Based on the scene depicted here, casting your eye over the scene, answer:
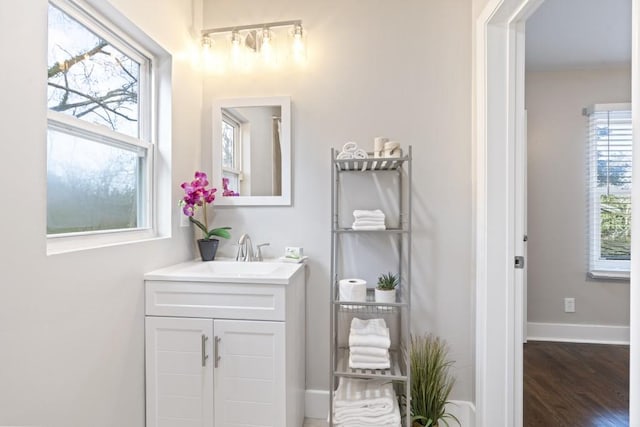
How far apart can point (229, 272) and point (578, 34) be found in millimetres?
2983

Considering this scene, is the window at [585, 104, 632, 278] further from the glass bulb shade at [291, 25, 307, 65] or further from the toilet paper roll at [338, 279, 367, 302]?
the glass bulb shade at [291, 25, 307, 65]

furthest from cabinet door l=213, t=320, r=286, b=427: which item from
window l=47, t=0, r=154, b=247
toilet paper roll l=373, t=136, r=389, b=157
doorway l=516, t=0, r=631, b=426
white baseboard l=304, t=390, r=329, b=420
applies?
doorway l=516, t=0, r=631, b=426

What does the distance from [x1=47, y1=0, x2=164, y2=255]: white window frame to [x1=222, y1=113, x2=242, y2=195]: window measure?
1.35ft

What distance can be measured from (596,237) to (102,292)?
368 centimetres

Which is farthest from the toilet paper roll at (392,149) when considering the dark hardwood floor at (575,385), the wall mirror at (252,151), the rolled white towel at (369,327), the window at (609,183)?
the window at (609,183)

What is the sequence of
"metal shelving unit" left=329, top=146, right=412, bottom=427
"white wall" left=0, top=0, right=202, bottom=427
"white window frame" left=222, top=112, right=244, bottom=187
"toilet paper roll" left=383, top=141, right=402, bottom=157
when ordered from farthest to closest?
"white window frame" left=222, top=112, right=244, bottom=187, "metal shelving unit" left=329, top=146, right=412, bottom=427, "toilet paper roll" left=383, top=141, right=402, bottom=157, "white wall" left=0, top=0, right=202, bottom=427

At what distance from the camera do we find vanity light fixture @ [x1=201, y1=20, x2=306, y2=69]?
6.63ft

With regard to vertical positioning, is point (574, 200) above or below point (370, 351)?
above

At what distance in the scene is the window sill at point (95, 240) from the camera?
1.24m

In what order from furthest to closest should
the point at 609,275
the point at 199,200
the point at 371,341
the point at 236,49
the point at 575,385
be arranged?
the point at 609,275, the point at 575,385, the point at 236,49, the point at 199,200, the point at 371,341

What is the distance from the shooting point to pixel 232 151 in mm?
2156

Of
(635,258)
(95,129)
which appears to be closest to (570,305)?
(635,258)

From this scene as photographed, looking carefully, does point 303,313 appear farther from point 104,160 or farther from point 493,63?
point 493,63

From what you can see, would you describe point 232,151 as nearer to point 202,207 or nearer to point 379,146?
point 202,207
